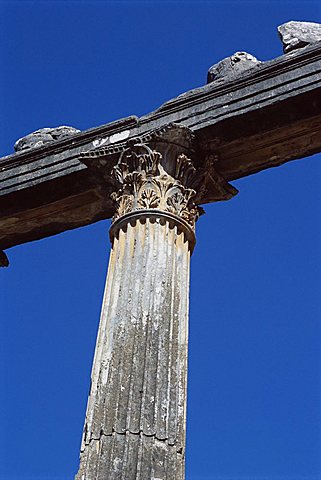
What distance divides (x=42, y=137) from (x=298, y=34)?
4570mm

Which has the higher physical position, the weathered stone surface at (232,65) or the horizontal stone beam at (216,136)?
the weathered stone surface at (232,65)

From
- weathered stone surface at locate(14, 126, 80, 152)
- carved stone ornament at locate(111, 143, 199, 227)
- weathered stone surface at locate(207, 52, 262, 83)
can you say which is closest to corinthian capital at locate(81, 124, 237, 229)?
carved stone ornament at locate(111, 143, 199, 227)

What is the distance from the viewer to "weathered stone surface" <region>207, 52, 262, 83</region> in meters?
12.1

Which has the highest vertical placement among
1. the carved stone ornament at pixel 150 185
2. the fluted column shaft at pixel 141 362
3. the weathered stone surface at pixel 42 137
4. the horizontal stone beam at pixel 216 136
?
the weathered stone surface at pixel 42 137

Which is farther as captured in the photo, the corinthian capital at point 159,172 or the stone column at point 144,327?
the corinthian capital at point 159,172

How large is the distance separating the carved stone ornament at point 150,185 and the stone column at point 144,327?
0.6 inches

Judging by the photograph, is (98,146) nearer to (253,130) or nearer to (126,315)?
(253,130)

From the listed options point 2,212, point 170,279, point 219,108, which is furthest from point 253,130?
point 2,212

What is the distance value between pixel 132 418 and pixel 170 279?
2.07 m

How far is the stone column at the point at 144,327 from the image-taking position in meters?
8.50

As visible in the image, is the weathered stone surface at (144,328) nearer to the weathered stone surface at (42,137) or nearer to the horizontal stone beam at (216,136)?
the horizontal stone beam at (216,136)

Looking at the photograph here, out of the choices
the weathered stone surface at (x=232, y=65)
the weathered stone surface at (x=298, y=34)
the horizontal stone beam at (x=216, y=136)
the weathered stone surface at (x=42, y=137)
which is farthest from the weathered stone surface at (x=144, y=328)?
the weathered stone surface at (x=298, y=34)

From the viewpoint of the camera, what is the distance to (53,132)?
13.7 meters

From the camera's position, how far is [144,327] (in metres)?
9.52
